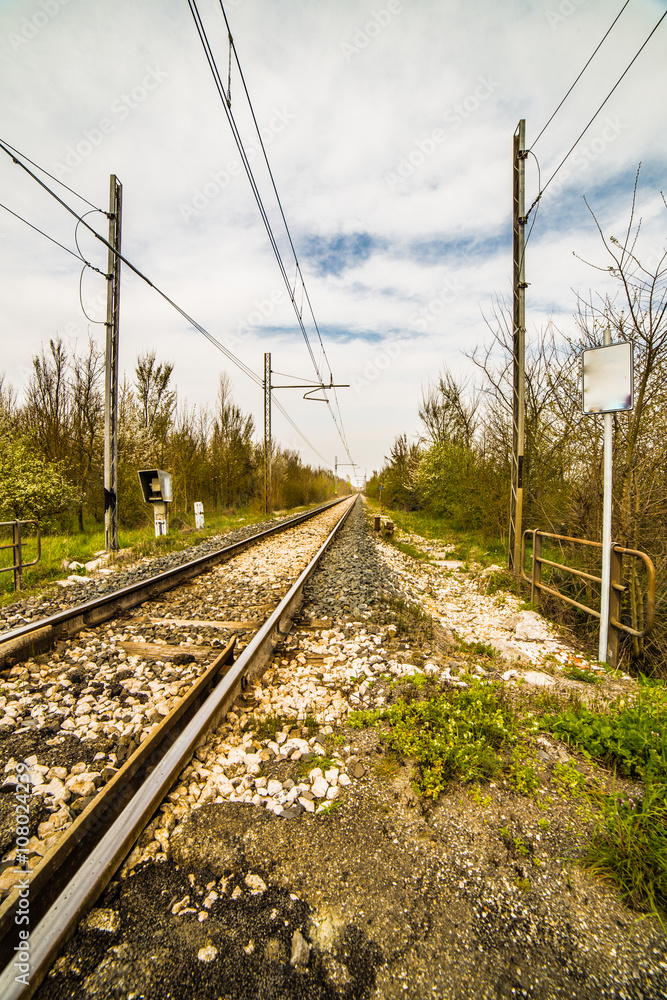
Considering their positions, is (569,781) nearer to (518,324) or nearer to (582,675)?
(582,675)

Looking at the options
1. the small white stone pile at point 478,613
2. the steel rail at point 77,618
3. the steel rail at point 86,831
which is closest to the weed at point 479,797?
the steel rail at point 86,831

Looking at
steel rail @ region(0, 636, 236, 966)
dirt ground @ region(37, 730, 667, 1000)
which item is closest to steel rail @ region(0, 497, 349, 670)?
steel rail @ region(0, 636, 236, 966)

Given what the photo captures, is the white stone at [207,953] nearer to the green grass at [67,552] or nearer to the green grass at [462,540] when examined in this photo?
the green grass at [67,552]

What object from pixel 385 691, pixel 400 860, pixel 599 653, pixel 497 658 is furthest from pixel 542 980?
pixel 599 653

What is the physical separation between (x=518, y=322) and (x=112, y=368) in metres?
8.86

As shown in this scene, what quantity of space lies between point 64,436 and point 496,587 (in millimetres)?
15762

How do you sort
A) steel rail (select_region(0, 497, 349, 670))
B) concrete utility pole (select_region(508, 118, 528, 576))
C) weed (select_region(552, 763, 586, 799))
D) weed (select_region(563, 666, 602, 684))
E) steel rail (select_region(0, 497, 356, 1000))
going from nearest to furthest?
1. steel rail (select_region(0, 497, 356, 1000))
2. weed (select_region(552, 763, 586, 799))
3. steel rail (select_region(0, 497, 349, 670))
4. weed (select_region(563, 666, 602, 684))
5. concrete utility pole (select_region(508, 118, 528, 576))

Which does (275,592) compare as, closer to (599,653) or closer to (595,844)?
(599,653)

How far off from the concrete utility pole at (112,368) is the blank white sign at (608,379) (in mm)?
9688

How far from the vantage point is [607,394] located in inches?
162

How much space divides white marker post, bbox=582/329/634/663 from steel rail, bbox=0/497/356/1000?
11.7 ft

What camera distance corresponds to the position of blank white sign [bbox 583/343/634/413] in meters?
3.99

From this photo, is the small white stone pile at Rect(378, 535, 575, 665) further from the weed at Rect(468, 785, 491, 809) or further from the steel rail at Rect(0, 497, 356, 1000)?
the steel rail at Rect(0, 497, 356, 1000)

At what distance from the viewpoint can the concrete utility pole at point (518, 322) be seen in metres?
7.23
